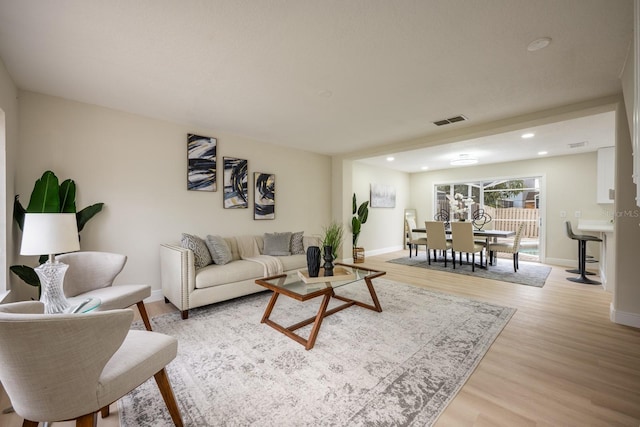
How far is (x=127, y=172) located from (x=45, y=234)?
176 centimetres

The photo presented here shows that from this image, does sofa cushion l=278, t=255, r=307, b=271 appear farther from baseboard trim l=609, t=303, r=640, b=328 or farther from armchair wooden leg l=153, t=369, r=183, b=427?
baseboard trim l=609, t=303, r=640, b=328

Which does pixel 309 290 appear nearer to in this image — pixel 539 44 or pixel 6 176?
pixel 539 44

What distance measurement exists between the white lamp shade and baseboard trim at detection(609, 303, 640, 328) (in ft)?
15.8

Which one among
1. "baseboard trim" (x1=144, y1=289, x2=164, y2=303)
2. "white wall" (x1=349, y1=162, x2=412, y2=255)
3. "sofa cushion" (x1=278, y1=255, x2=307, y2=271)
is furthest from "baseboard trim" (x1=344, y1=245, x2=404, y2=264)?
"baseboard trim" (x1=144, y1=289, x2=164, y2=303)

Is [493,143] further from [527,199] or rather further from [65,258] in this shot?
[65,258]

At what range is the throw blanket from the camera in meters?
3.43

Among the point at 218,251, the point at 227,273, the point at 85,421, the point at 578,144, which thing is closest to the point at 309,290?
the point at 227,273

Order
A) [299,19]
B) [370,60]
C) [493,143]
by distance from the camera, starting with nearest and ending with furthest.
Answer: [299,19] → [370,60] → [493,143]

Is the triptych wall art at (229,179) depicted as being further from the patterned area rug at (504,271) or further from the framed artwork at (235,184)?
the patterned area rug at (504,271)

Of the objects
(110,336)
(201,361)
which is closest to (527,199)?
(201,361)

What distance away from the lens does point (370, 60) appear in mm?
2107

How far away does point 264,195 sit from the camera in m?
4.52

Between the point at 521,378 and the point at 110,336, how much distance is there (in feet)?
7.87

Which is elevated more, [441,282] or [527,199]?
[527,199]
